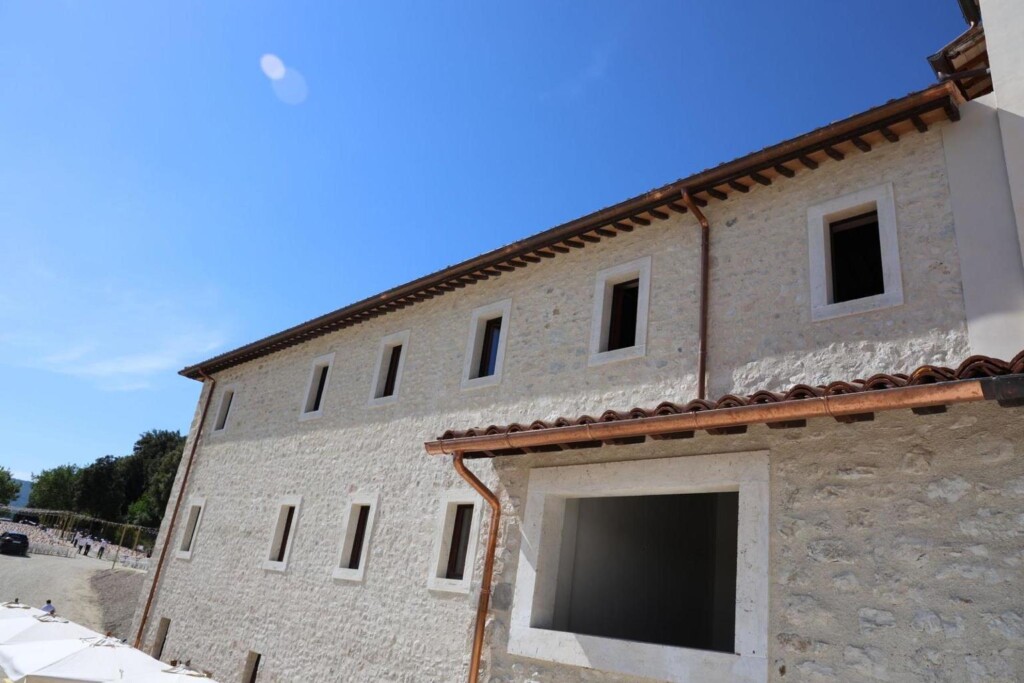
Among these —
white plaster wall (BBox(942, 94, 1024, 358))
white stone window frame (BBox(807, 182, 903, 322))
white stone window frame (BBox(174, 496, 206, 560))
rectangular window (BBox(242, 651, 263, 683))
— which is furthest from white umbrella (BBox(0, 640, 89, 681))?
white plaster wall (BBox(942, 94, 1024, 358))

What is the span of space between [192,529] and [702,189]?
1312 cm

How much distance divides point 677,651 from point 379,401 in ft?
22.1

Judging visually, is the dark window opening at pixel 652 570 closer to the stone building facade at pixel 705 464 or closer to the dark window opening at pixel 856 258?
the stone building facade at pixel 705 464

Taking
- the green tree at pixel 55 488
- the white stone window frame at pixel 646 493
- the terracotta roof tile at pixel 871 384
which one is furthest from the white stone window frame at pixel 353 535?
the green tree at pixel 55 488

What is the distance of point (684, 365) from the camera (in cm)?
718

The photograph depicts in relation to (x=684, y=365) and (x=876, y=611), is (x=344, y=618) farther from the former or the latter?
(x=876, y=611)

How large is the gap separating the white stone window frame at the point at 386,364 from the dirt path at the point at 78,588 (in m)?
11.8

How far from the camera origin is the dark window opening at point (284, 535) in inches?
464

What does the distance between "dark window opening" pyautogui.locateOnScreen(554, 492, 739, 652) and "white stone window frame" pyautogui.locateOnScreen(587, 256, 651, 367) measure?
1.80 m

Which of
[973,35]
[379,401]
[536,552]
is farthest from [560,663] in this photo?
[973,35]

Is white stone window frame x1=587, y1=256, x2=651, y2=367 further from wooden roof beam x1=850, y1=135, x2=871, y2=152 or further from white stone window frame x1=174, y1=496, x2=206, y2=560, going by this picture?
white stone window frame x1=174, y1=496, x2=206, y2=560

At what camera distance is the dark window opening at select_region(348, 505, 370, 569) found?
10.4m

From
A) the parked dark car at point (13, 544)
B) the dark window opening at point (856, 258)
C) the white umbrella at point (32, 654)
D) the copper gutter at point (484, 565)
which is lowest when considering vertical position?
the white umbrella at point (32, 654)

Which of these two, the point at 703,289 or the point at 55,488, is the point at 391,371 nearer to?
the point at 703,289
